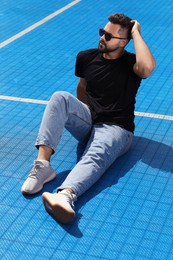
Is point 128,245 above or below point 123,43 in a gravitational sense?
below

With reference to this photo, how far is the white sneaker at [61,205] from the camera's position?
3070mm

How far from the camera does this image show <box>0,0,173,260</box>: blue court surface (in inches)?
118

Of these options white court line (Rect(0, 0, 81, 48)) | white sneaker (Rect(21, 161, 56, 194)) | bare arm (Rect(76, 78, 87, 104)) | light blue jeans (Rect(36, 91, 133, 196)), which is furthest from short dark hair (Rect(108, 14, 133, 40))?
white court line (Rect(0, 0, 81, 48))

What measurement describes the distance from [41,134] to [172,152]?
962 mm

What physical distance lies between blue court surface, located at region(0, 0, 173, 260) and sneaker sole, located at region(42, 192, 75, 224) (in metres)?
0.04

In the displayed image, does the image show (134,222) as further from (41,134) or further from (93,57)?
(93,57)

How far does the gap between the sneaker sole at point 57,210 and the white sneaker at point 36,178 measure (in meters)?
0.22

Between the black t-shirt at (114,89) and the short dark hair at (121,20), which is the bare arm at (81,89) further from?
the short dark hair at (121,20)

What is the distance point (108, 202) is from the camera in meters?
3.35

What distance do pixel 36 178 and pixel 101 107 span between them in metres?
0.67

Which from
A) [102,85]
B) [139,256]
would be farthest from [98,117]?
[139,256]

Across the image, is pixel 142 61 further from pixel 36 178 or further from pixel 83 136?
pixel 36 178

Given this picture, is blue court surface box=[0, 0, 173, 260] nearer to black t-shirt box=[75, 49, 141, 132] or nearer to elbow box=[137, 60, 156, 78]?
black t-shirt box=[75, 49, 141, 132]

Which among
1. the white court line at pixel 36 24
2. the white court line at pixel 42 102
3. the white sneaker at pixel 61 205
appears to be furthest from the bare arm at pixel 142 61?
the white court line at pixel 36 24
